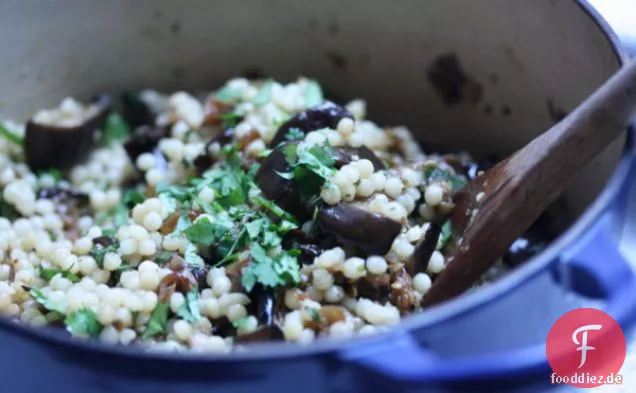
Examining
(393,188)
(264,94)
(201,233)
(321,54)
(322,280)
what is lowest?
(322,280)

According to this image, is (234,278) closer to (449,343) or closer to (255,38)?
(449,343)

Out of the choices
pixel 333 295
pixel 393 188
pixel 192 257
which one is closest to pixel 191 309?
pixel 192 257

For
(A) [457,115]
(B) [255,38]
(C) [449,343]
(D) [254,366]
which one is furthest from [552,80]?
(D) [254,366]

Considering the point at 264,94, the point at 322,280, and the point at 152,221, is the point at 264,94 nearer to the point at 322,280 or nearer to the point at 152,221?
the point at 152,221

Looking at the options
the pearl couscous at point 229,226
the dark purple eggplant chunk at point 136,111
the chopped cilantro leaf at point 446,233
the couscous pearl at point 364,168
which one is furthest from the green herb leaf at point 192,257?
the dark purple eggplant chunk at point 136,111

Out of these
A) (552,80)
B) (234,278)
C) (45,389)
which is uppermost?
(552,80)
